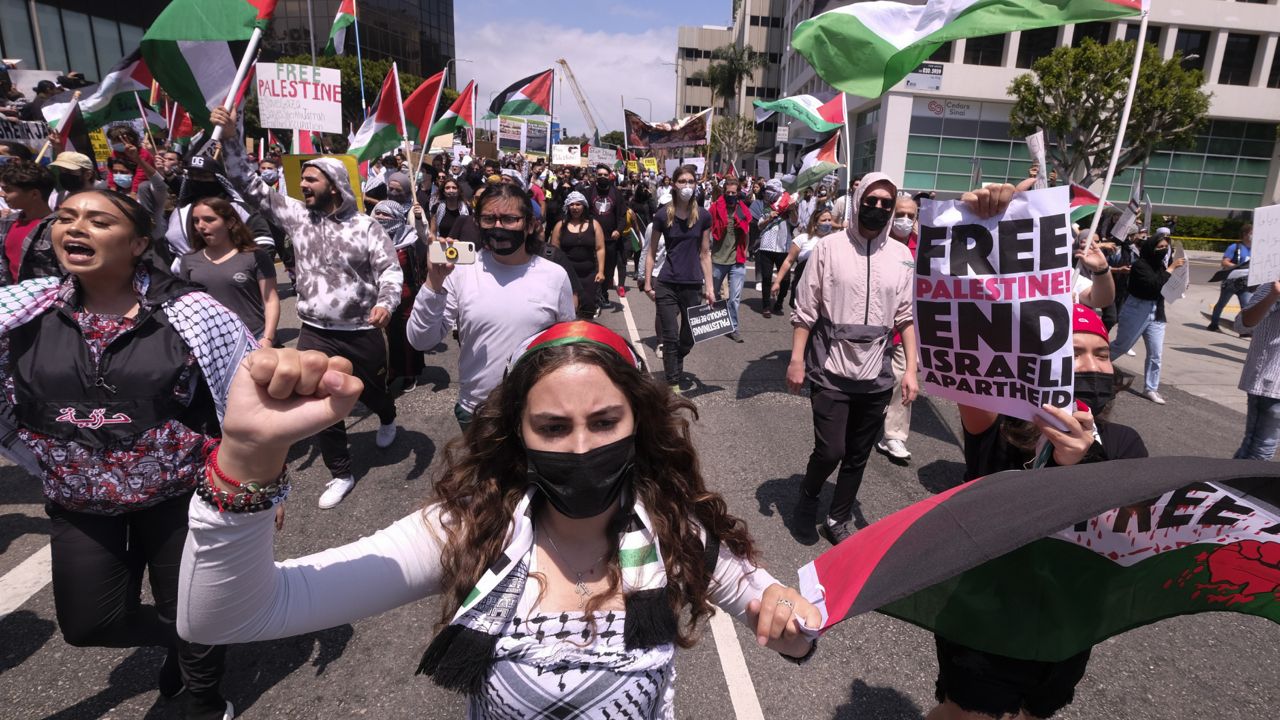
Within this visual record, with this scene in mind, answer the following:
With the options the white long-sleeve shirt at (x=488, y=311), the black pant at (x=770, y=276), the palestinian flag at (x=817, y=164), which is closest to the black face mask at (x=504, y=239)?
the white long-sleeve shirt at (x=488, y=311)

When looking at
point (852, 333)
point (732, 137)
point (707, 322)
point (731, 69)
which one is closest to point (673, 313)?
point (707, 322)

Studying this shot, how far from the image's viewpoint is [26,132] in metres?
6.34

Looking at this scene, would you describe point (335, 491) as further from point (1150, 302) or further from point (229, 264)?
point (1150, 302)

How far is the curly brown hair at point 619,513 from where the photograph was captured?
5.11ft

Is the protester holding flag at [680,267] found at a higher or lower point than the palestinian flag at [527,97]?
lower

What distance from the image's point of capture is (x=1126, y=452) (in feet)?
7.10

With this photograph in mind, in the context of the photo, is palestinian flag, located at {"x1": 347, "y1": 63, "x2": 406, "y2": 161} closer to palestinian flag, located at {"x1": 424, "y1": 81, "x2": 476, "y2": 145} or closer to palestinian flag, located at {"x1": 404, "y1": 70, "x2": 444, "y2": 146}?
palestinian flag, located at {"x1": 404, "y1": 70, "x2": 444, "y2": 146}

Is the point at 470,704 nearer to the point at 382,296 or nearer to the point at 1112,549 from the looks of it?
the point at 1112,549

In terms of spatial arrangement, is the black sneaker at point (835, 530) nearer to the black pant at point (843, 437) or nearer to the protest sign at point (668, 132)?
the black pant at point (843, 437)

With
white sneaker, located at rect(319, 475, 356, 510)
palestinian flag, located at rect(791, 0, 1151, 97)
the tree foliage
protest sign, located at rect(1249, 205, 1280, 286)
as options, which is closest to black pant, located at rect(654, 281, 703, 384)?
palestinian flag, located at rect(791, 0, 1151, 97)

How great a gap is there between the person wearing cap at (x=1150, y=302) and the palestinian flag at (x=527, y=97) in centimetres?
969

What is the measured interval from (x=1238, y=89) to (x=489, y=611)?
4589cm

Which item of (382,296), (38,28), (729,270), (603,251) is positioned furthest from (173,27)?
(38,28)

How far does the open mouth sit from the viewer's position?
7.14 ft
